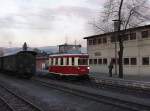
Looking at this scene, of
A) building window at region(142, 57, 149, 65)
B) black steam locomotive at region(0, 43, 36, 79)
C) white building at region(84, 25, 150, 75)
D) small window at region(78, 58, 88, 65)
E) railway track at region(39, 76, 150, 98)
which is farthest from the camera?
white building at region(84, 25, 150, 75)

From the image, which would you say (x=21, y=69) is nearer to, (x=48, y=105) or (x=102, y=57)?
(x=102, y=57)

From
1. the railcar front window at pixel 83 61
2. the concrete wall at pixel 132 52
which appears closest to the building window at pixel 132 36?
the concrete wall at pixel 132 52

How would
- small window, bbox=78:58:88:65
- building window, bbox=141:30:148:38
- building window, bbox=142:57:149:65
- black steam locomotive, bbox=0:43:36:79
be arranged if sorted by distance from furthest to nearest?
building window, bbox=141:30:148:38 → building window, bbox=142:57:149:65 → black steam locomotive, bbox=0:43:36:79 → small window, bbox=78:58:88:65

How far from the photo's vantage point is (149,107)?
658 inches

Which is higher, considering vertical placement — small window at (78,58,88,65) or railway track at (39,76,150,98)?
small window at (78,58,88,65)

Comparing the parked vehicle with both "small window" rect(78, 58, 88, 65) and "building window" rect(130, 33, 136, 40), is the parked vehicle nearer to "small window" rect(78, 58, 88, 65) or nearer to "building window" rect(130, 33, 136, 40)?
"small window" rect(78, 58, 88, 65)

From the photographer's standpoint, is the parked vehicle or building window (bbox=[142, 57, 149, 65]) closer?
the parked vehicle

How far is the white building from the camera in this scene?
4509 centimetres

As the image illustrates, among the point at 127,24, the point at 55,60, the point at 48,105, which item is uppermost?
the point at 127,24

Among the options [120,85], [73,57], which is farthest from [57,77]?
[120,85]

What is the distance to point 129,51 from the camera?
161 ft

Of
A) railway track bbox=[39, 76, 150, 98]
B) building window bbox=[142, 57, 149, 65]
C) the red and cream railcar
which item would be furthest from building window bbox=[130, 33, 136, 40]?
railway track bbox=[39, 76, 150, 98]

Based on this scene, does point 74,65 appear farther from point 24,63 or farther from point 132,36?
point 132,36

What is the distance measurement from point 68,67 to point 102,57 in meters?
18.0
